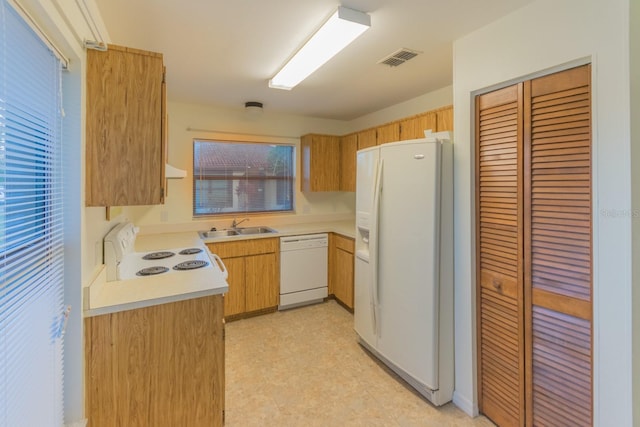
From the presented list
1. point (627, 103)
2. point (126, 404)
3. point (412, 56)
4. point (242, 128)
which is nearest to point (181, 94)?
point (242, 128)

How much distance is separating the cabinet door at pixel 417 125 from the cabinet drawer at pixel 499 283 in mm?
1323

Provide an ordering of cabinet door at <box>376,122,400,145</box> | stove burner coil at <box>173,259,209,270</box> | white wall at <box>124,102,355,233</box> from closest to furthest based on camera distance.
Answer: stove burner coil at <box>173,259,209,270</box> → cabinet door at <box>376,122,400,145</box> → white wall at <box>124,102,355,233</box>

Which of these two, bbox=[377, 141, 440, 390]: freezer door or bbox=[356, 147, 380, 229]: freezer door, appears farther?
bbox=[356, 147, 380, 229]: freezer door

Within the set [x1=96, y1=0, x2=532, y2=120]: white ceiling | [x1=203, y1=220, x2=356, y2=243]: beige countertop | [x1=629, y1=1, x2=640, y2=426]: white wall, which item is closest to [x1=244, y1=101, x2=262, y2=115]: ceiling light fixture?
[x1=96, y1=0, x2=532, y2=120]: white ceiling

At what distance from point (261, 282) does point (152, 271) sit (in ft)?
4.88

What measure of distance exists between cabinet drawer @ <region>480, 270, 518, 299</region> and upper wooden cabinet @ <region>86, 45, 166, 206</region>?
1.96 meters

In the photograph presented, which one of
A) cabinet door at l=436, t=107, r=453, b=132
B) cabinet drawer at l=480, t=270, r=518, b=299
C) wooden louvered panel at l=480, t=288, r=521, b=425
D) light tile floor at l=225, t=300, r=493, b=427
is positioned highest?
cabinet door at l=436, t=107, r=453, b=132

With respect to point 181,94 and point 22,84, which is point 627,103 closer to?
point 22,84

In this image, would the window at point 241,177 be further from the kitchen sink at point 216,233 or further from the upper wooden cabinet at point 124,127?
the upper wooden cabinet at point 124,127

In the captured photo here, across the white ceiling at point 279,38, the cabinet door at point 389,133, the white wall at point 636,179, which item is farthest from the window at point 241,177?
the white wall at point 636,179

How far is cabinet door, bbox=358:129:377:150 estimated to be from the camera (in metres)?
3.45

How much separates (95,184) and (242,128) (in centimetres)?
247

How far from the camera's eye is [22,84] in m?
0.97

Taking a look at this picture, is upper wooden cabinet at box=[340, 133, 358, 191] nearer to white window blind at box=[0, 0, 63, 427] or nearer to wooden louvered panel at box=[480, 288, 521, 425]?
wooden louvered panel at box=[480, 288, 521, 425]
